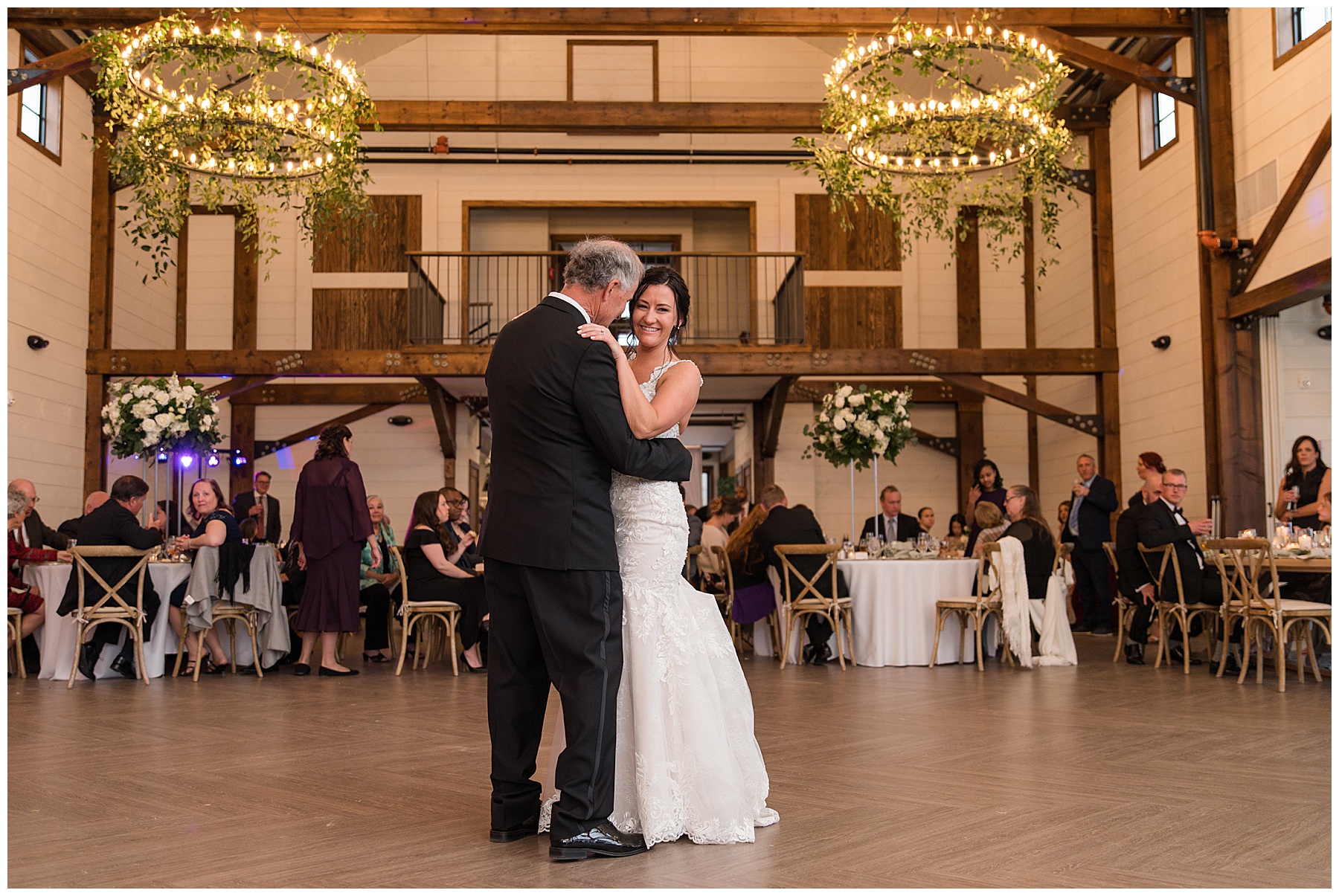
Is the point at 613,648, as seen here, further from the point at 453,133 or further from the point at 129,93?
the point at 453,133

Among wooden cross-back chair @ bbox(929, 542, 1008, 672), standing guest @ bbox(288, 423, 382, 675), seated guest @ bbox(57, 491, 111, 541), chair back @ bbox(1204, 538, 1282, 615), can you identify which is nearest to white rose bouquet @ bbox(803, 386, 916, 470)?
wooden cross-back chair @ bbox(929, 542, 1008, 672)

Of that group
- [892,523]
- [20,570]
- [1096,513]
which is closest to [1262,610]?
[1096,513]

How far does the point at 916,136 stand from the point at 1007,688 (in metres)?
3.98

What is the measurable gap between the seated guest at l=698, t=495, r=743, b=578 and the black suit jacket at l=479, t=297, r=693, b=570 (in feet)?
20.3

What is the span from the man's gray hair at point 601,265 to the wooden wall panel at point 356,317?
11.5 m

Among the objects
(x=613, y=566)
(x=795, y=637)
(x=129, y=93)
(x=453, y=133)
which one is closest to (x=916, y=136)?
(x=795, y=637)

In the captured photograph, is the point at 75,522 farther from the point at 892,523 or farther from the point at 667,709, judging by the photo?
the point at 892,523

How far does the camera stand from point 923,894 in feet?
7.57

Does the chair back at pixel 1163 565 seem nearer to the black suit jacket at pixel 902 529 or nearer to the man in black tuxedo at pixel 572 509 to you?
the black suit jacket at pixel 902 529

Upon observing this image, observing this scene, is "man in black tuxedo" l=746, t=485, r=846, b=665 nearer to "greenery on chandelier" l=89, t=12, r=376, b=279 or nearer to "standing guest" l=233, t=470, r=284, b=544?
"greenery on chandelier" l=89, t=12, r=376, b=279

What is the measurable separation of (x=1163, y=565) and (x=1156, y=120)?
242 inches

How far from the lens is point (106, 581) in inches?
255

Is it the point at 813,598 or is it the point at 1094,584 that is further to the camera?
the point at 1094,584

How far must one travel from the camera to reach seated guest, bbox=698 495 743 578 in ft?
29.6
